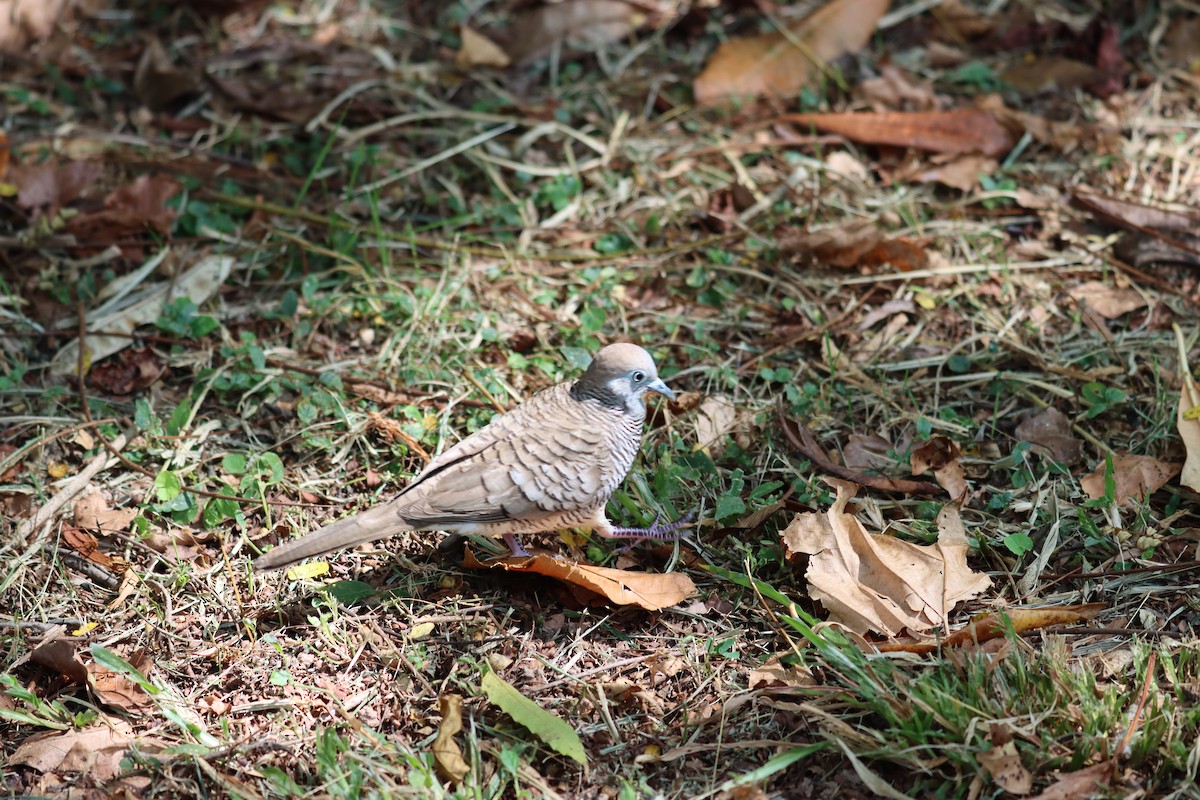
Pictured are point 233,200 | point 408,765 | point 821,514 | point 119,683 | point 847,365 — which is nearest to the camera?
point 408,765

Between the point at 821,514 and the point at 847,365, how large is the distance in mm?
1028

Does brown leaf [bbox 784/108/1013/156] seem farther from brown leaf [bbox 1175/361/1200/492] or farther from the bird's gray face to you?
the bird's gray face

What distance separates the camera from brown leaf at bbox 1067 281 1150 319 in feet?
15.3

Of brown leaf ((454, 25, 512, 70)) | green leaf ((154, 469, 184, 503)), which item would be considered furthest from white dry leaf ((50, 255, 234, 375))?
brown leaf ((454, 25, 512, 70))

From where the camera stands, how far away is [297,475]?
4188 millimetres

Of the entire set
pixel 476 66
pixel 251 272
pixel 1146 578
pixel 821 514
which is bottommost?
pixel 1146 578

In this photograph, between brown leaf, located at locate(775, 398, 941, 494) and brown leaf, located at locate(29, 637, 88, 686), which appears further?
brown leaf, located at locate(775, 398, 941, 494)

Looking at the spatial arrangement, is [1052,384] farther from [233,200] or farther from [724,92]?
[233,200]

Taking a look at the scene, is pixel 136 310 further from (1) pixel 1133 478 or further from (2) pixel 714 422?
(1) pixel 1133 478

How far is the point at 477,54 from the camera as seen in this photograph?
609 cm

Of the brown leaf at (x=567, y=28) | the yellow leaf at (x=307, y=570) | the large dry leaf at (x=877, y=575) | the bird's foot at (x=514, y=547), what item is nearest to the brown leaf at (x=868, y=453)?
the large dry leaf at (x=877, y=575)

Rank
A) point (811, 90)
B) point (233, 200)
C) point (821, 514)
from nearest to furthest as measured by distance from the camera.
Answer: point (821, 514) < point (233, 200) < point (811, 90)

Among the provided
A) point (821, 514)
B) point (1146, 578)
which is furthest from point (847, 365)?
point (1146, 578)

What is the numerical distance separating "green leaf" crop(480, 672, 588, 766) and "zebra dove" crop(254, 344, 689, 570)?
22.5 inches
